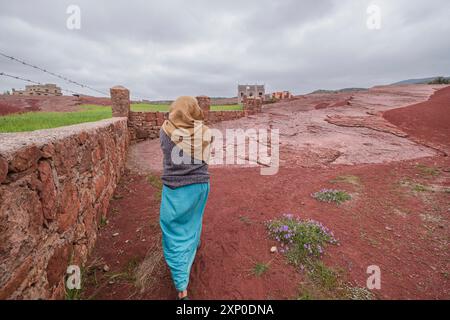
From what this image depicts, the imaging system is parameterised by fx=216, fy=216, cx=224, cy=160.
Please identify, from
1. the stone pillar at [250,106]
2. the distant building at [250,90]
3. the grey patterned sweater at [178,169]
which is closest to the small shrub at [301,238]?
the grey patterned sweater at [178,169]

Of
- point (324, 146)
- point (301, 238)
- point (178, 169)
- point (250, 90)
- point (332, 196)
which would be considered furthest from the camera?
point (250, 90)

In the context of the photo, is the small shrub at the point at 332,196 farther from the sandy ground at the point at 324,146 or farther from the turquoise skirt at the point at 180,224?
the turquoise skirt at the point at 180,224

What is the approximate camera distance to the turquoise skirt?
231 cm

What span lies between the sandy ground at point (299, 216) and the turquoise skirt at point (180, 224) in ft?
1.16

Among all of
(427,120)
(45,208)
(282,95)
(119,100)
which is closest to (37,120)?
(45,208)

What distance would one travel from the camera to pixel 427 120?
9188mm

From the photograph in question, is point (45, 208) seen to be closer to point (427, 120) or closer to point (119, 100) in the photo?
point (119, 100)

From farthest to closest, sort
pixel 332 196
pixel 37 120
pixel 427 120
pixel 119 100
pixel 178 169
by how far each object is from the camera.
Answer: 1. pixel 119 100
2. pixel 427 120
3. pixel 37 120
4. pixel 332 196
5. pixel 178 169

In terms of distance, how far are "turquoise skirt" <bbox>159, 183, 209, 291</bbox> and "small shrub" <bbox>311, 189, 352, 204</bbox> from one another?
2.48 m

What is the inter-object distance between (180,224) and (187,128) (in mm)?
1094

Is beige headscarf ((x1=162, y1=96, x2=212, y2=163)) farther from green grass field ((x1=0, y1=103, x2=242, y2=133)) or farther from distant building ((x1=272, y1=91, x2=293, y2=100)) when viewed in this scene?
distant building ((x1=272, y1=91, x2=293, y2=100))

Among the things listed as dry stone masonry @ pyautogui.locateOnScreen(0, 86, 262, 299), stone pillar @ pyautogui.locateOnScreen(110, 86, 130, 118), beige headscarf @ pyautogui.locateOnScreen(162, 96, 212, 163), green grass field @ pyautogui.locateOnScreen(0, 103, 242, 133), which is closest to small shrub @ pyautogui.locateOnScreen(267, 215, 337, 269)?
beige headscarf @ pyautogui.locateOnScreen(162, 96, 212, 163)
